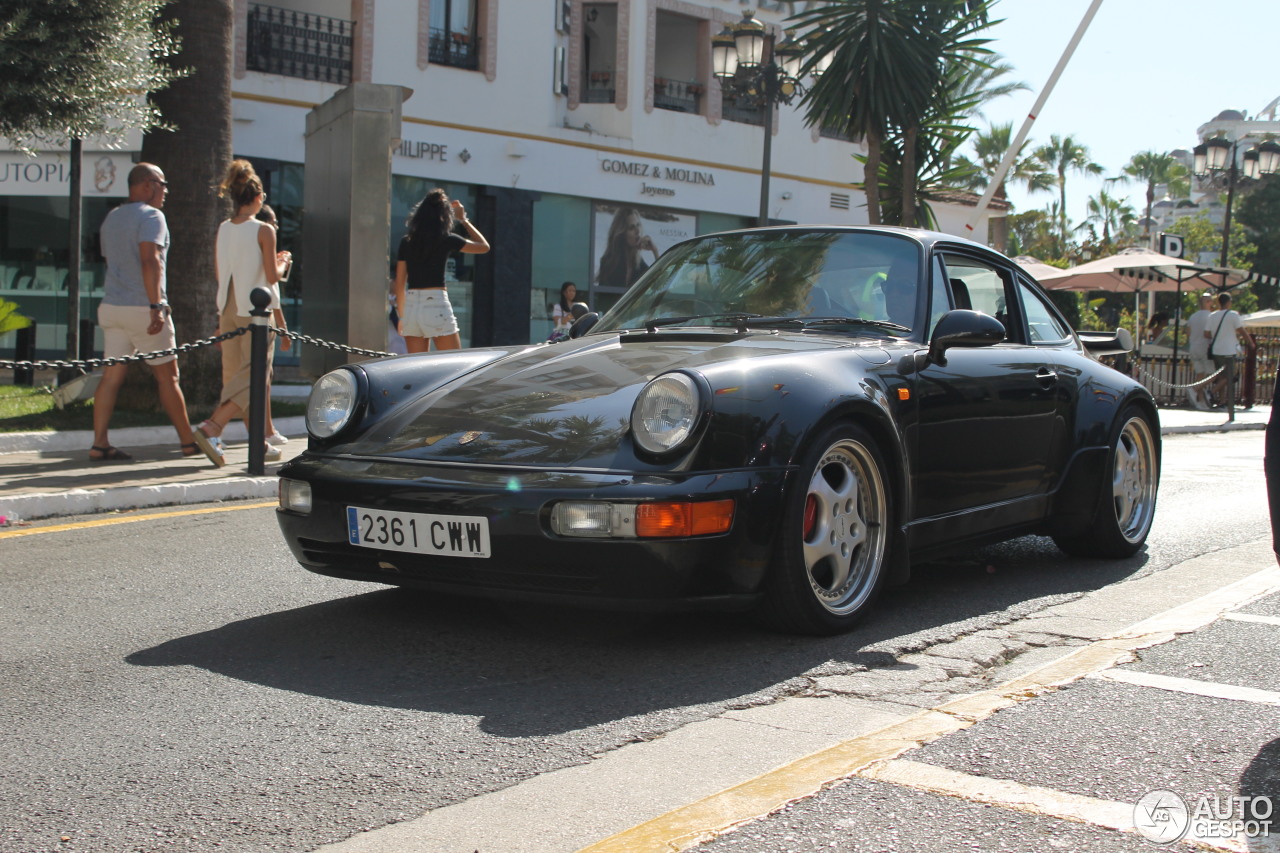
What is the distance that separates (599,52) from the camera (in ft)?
83.7

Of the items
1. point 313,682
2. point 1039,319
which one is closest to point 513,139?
point 1039,319

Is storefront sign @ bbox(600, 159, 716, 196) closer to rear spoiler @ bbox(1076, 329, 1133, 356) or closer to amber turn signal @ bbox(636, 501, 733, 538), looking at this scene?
rear spoiler @ bbox(1076, 329, 1133, 356)

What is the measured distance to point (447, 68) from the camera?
2167 cm

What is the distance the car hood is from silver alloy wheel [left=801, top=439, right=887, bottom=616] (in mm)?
369

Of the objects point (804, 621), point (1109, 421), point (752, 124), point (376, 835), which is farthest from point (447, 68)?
point (376, 835)

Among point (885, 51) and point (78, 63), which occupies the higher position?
point (885, 51)

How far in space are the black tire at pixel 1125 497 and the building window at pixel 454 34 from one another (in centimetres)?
1755

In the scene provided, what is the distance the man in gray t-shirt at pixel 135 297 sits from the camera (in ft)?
27.3

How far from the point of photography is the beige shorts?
846 cm

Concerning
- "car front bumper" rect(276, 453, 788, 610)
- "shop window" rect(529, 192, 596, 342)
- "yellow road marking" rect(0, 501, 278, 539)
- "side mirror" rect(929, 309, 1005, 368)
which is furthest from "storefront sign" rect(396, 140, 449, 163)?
"car front bumper" rect(276, 453, 788, 610)

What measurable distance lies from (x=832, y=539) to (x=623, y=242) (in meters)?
20.5

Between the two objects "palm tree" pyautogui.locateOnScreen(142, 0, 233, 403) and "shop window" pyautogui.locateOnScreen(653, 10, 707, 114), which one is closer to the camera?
"palm tree" pyautogui.locateOnScreen(142, 0, 233, 403)

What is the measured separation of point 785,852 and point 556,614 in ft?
6.92

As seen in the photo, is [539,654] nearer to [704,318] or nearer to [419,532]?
[419,532]
